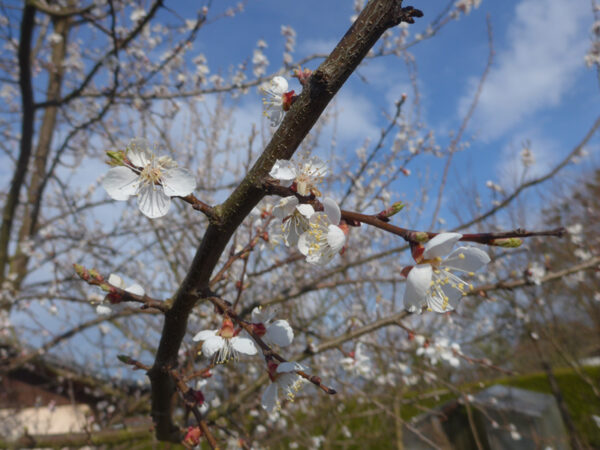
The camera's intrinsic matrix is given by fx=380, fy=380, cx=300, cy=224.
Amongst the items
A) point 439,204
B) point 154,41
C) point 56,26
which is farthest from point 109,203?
point 439,204

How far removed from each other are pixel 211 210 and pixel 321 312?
13.5ft

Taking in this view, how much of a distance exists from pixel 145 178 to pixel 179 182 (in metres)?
0.15

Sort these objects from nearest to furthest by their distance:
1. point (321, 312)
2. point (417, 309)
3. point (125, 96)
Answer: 1. point (417, 309)
2. point (125, 96)
3. point (321, 312)

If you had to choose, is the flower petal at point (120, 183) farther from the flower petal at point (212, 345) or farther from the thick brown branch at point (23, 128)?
the thick brown branch at point (23, 128)

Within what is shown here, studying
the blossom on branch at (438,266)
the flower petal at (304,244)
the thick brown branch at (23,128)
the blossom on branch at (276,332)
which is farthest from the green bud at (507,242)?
the thick brown branch at (23,128)

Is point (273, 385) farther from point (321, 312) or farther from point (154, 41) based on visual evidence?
point (154, 41)

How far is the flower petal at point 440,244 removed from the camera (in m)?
0.82

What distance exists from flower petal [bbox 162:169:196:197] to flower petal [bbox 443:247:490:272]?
67 cm

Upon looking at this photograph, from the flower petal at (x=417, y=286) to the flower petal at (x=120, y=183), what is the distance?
0.76 meters

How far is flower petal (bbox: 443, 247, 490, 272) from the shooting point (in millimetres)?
890

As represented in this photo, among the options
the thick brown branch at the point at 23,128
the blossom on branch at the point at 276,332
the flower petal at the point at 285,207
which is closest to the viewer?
the flower petal at the point at 285,207

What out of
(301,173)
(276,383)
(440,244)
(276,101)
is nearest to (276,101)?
(276,101)

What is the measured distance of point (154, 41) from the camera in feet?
19.3

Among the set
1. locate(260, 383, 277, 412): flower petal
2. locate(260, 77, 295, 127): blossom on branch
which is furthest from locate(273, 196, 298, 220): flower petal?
locate(260, 383, 277, 412): flower petal
